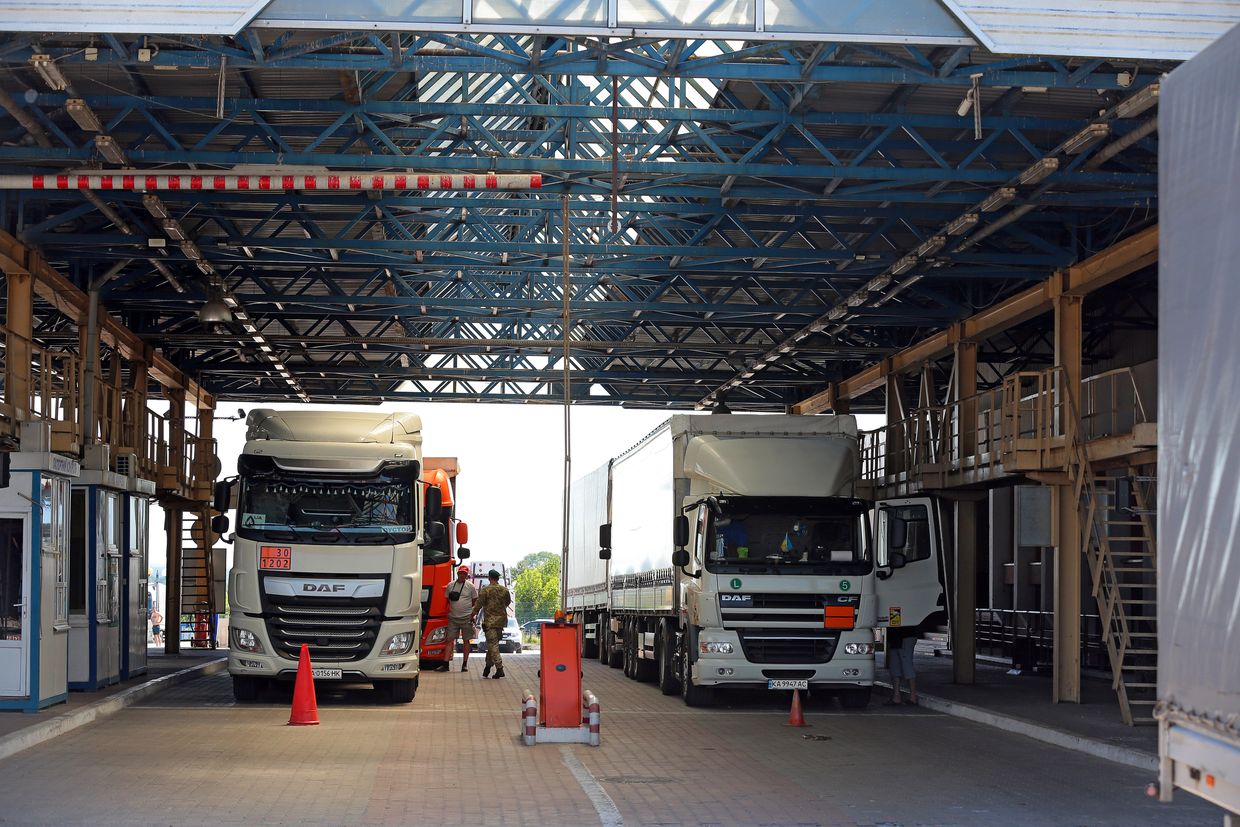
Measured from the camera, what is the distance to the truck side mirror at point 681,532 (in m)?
20.6

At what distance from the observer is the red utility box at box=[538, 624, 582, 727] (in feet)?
53.1

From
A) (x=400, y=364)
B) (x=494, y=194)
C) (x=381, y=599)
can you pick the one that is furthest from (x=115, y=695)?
(x=400, y=364)

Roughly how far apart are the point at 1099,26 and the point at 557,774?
8407 mm

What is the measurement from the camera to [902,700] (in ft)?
76.2

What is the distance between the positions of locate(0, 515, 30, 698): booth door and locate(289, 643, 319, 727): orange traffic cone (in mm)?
3120

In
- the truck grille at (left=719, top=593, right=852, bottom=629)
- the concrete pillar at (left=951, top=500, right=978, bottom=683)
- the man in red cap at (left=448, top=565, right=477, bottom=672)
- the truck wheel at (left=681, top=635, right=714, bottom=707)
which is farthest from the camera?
the man in red cap at (left=448, top=565, right=477, bottom=672)

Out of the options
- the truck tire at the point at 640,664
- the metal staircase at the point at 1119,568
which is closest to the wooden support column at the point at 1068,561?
the metal staircase at the point at 1119,568

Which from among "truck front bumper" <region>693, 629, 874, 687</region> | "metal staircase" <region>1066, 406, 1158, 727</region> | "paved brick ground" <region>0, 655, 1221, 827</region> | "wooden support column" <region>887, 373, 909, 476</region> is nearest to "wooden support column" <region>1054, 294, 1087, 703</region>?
"metal staircase" <region>1066, 406, 1158, 727</region>

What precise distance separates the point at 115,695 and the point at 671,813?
12.1 meters

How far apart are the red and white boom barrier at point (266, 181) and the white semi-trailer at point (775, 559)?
4883 millimetres

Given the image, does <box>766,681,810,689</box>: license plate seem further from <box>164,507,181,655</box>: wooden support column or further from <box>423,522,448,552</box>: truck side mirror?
<box>164,507,181,655</box>: wooden support column

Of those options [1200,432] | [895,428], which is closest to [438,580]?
[895,428]

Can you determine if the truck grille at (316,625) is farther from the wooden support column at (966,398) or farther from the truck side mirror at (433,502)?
the wooden support column at (966,398)

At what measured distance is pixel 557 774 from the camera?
541 inches
